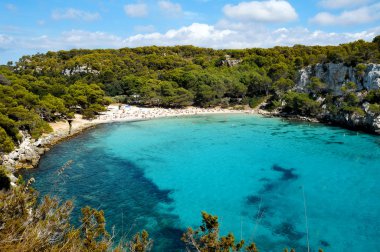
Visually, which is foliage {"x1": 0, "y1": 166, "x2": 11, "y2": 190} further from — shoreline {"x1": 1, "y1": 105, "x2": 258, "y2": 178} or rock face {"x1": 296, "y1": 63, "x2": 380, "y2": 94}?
rock face {"x1": 296, "y1": 63, "x2": 380, "y2": 94}

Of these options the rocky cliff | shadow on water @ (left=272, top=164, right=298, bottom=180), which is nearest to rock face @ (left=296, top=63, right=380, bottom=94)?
the rocky cliff

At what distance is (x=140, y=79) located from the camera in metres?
64.4

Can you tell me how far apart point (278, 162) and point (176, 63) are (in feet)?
185

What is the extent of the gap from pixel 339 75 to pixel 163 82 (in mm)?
33094

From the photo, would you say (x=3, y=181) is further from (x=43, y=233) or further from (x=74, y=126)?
(x=74, y=126)

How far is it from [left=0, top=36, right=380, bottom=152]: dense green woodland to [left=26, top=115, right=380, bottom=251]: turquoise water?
6.95 m

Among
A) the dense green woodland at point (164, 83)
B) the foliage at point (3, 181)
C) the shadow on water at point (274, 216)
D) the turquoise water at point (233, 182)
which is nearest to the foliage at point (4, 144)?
the dense green woodland at point (164, 83)

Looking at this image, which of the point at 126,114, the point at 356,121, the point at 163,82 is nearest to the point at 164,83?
the point at 163,82

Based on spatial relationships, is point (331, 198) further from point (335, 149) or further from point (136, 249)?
point (136, 249)

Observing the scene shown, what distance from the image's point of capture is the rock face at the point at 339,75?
44.7m

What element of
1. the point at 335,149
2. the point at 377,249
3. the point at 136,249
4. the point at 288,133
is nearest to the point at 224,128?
the point at 288,133

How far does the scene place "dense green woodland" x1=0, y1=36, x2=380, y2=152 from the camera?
130 feet

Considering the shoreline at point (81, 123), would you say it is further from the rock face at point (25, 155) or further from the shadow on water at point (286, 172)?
the shadow on water at point (286, 172)

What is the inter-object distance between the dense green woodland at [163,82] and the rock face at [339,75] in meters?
1.18
